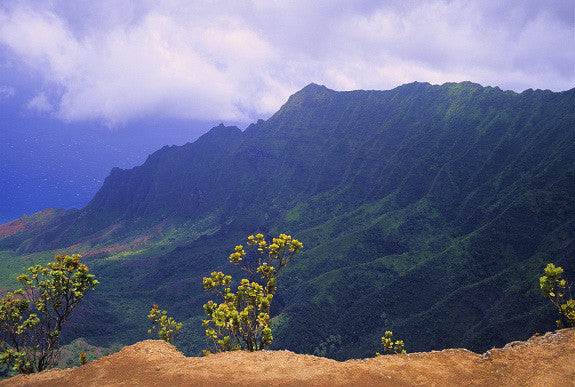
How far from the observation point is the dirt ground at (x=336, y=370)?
13000mm

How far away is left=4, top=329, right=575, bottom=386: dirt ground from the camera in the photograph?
13.0 metres

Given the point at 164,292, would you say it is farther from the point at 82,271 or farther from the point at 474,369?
the point at 474,369

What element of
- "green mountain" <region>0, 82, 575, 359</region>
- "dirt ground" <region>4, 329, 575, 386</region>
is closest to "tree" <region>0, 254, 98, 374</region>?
"dirt ground" <region>4, 329, 575, 386</region>

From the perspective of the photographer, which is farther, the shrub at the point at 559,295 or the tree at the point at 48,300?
the tree at the point at 48,300

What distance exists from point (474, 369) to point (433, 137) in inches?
Result: 7070

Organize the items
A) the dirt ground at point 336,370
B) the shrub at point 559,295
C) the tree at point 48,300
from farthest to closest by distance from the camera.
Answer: the tree at point 48,300 < the shrub at point 559,295 < the dirt ground at point 336,370

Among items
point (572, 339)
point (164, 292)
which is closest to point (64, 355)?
point (164, 292)

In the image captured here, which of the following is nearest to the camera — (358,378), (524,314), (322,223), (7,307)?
(358,378)

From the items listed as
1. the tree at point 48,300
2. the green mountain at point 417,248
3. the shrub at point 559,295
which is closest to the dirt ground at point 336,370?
the shrub at point 559,295

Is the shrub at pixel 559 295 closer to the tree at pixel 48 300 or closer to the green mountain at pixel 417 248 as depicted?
the tree at pixel 48 300

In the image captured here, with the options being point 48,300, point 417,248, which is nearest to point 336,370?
point 48,300

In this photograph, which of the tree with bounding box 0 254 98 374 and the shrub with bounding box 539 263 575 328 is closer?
the shrub with bounding box 539 263 575 328

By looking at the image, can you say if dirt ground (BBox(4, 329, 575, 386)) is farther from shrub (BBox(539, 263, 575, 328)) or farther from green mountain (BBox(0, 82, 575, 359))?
green mountain (BBox(0, 82, 575, 359))

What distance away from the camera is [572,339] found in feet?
49.6
